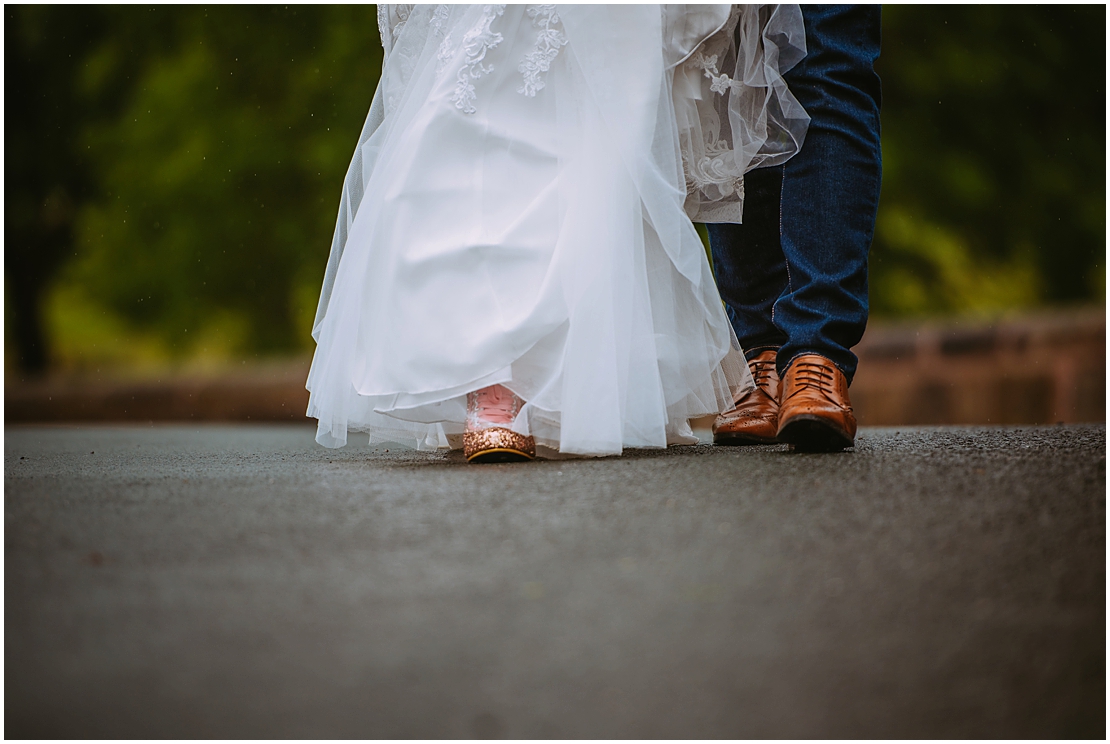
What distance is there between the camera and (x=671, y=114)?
1.97 metres

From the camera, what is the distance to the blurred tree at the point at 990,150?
7219 mm

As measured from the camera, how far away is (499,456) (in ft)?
5.98

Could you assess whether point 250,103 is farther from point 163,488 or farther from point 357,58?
point 163,488

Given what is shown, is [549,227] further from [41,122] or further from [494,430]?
[41,122]

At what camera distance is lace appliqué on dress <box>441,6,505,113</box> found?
190cm

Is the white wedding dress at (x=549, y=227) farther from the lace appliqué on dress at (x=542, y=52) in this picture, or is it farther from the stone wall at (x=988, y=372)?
the stone wall at (x=988, y=372)

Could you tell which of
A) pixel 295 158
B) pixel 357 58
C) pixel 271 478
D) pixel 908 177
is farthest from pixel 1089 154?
pixel 271 478

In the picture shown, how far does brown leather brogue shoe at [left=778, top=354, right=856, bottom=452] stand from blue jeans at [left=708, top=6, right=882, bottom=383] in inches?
2.9

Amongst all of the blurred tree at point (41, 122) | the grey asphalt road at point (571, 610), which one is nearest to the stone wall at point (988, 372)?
the grey asphalt road at point (571, 610)

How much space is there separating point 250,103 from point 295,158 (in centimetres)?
69

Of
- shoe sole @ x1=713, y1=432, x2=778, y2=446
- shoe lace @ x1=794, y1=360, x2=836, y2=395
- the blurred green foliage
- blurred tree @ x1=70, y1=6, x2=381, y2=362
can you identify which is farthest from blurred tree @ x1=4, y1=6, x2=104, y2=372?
shoe lace @ x1=794, y1=360, x2=836, y2=395

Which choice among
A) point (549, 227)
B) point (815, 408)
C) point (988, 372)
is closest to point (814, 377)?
point (815, 408)

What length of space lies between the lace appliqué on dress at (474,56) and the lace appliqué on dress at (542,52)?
69 millimetres

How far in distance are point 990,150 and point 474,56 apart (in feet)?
22.0
